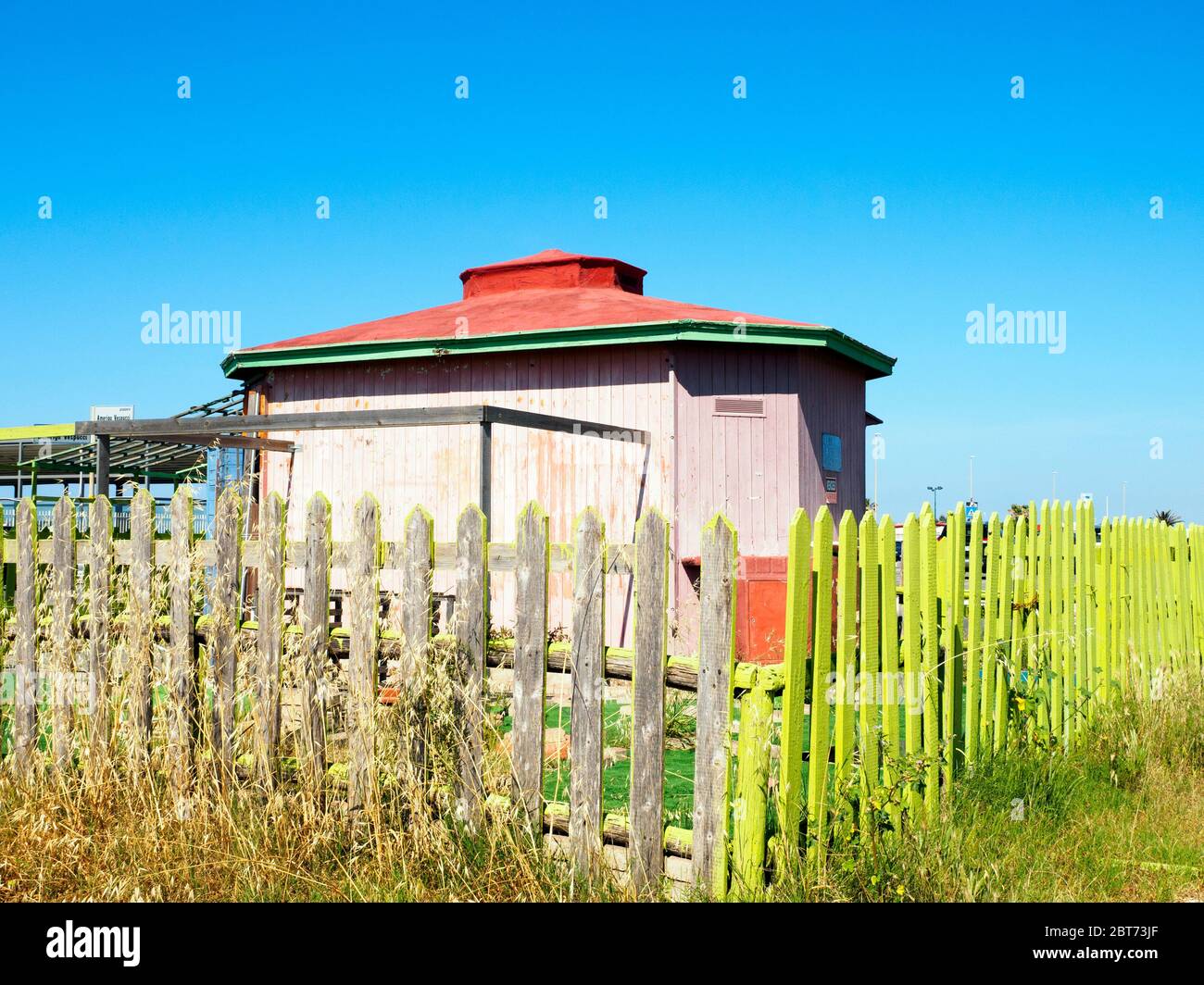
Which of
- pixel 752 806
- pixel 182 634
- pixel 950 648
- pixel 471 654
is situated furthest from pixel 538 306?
pixel 752 806

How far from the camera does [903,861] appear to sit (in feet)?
11.7

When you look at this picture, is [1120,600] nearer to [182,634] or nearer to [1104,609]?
[1104,609]

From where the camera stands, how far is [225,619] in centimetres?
461

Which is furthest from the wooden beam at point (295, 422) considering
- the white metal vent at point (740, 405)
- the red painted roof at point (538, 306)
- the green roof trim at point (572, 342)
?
the white metal vent at point (740, 405)

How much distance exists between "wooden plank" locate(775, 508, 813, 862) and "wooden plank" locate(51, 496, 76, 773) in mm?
3262

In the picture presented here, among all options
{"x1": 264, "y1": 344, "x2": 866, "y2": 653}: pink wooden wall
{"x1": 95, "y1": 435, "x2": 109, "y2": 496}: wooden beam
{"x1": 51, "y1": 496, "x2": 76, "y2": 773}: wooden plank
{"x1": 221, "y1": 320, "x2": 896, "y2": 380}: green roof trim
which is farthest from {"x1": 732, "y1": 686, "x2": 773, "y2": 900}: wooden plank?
{"x1": 95, "y1": 435, "x2": 109, "y2": 496}: wooden beam

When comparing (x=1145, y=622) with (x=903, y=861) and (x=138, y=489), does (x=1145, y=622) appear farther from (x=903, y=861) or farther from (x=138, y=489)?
(x=138, y=489)

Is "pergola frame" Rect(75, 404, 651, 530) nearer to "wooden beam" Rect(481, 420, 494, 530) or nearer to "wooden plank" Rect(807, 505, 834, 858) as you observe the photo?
"wooden beam" Rect(481, 420, 494, 530)

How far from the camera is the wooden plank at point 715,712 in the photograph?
3.62 metres

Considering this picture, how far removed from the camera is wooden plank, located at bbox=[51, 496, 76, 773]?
16.0ft

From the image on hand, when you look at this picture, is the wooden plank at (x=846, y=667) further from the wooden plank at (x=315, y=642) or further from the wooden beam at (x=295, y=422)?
the wooden beam at (x=295, y=422)

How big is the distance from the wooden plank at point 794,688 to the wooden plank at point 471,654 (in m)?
0.83

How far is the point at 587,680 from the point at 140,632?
7.57 feet
